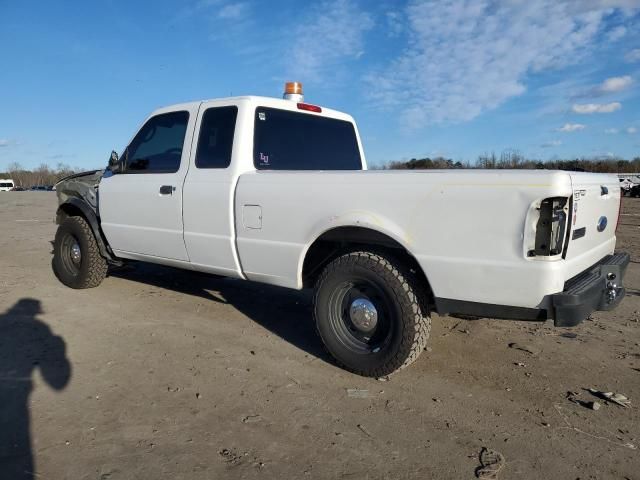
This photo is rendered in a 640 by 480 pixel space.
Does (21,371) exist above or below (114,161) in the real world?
below

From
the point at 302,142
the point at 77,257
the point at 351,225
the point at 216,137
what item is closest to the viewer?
the point at 351,225

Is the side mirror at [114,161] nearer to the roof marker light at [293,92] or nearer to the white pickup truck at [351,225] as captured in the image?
the white pickup truck at [351,225]

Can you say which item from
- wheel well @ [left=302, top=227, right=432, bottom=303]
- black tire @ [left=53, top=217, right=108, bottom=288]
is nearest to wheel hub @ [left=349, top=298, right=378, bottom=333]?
wheel well @ [left=302, top=227, right=432, bottom=303]

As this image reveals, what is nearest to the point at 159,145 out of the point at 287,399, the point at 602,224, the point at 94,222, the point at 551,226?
the point at 94,222

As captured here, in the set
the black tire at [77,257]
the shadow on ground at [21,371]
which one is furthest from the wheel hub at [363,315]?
the black tire at [77,257]

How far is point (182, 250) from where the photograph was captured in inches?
182

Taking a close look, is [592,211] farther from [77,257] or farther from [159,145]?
[77,257]

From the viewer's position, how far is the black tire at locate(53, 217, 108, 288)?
574 centimetres

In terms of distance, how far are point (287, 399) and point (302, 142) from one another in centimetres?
254

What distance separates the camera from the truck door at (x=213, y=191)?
4152mm

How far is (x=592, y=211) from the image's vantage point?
3256 millimetres

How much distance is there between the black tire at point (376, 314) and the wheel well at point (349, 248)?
9cm

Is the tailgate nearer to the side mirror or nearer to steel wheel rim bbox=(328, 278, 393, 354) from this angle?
steel wheel rim bbox=(328, 278, 393, 354)

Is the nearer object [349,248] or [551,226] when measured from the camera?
[551,226]
